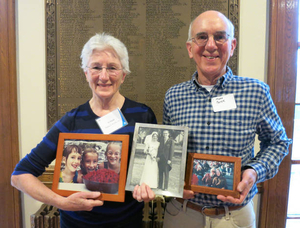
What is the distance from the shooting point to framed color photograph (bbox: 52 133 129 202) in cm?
115

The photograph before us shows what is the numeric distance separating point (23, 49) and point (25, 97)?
0.53m

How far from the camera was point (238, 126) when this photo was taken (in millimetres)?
1270

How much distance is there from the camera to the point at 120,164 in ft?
3.84

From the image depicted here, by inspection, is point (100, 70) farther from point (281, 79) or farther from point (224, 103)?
point (281, 79)

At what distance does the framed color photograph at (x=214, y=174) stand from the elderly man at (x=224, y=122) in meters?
0.14

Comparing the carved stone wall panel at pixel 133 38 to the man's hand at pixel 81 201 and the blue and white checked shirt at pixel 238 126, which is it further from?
the man's hand at pixel 81 201

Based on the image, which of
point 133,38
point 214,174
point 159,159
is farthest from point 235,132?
point 133,38

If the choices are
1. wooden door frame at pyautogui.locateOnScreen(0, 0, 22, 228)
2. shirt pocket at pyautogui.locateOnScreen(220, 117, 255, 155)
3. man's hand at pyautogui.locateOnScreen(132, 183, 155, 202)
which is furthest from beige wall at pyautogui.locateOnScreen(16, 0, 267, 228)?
man's hand at pyautogui.locateOnScreen(132, 183, 155, 202)

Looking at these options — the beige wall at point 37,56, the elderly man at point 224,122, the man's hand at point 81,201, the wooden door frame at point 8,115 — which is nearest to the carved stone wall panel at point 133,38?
the beige wall at point 37,56

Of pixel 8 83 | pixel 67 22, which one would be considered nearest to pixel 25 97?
pixel 8 83

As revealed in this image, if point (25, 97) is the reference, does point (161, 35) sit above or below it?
above

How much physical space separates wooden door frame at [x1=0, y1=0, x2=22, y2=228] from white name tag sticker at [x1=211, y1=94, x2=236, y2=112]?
83.7 inches

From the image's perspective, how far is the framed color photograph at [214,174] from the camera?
110 cm

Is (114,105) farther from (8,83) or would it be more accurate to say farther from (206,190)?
(8,83)
